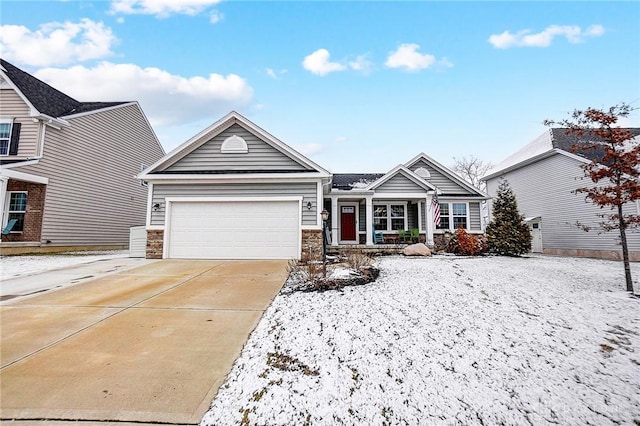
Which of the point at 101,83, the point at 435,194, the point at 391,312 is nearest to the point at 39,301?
the point at 391,312

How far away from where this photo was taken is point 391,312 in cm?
426

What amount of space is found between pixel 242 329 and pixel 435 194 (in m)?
12.1

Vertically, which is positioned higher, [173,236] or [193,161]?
[193,161]

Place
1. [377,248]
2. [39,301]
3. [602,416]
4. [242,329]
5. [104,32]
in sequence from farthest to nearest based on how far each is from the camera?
[377,248] < [104,32] < [39,301] < [242,329] < [602,416]

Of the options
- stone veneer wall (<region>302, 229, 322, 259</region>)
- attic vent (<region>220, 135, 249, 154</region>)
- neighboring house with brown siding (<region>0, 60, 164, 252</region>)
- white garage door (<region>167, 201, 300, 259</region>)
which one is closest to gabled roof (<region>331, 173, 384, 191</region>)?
stone veneer wall (<region>302, 229, 322, 259</region>)

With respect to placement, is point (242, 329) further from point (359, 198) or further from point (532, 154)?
point (532, 154)

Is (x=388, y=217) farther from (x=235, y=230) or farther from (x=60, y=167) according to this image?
(x=60, y=167)

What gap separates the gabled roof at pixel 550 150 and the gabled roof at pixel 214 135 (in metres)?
12.3

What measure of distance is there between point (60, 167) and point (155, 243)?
6.97m

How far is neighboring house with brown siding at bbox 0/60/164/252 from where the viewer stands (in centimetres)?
1184

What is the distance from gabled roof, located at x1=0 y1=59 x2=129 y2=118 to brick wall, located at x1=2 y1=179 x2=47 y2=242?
3134 mm

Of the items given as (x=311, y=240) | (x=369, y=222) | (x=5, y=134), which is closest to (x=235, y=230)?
(x=311, y=240)

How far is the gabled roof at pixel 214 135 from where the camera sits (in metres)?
10.3

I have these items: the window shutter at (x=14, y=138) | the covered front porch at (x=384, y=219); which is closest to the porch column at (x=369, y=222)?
the covered front porch at (x=384, y=219)
